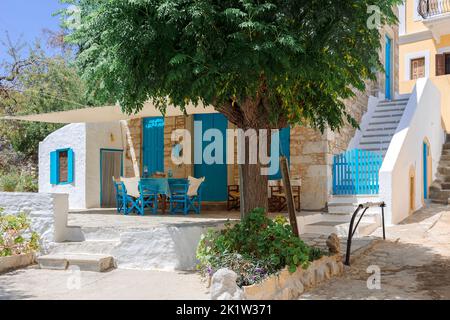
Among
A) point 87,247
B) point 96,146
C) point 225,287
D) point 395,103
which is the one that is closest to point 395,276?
point 225,287

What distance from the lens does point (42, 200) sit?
7629mm

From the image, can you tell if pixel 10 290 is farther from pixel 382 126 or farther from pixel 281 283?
pixel 382 126

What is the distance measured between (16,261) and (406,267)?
5.86m

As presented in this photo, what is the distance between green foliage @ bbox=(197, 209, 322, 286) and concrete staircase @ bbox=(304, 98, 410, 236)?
3.11 m

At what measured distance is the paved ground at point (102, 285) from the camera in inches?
205

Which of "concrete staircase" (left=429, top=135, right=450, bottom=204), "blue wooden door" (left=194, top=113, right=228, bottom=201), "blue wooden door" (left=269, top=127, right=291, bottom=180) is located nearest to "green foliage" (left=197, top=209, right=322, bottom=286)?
"blue wooden door" (left=269, top=127, right=291, bottom=180)

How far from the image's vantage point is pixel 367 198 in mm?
10062

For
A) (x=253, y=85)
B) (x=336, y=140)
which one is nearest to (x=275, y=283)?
(x=253, y=85)

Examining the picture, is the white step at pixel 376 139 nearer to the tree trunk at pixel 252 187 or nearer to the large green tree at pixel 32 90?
the tree trunk at pixel 252 187

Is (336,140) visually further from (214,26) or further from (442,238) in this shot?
(214,26)

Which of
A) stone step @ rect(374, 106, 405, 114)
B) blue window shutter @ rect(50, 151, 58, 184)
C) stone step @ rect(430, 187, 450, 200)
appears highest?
stone step @ rect(374, 106, 405, 114)

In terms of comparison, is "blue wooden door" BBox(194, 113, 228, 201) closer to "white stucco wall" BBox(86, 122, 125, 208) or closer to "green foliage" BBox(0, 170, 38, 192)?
"white stucco wall" BBox(86, 122, 125, 208)

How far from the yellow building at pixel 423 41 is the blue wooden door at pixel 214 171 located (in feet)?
31.9

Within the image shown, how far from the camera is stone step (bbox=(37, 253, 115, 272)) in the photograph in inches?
257
